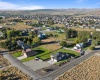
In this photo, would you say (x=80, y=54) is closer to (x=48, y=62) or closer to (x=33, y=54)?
(x=48, y=62)

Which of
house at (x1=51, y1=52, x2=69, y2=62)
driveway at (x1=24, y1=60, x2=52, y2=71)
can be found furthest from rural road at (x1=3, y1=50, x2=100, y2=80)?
house at (x1=51, y1=52, x2=69, y2=62)

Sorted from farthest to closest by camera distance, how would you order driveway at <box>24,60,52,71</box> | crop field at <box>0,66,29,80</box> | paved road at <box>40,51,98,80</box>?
driveway at <box>24,60,52,71</box> → paved road at <box>40,51,98,80</box> → crop field at <box>0,66,29,80</box>

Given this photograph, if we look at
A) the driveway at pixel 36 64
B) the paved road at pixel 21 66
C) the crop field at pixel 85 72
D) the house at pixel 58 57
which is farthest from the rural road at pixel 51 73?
the house at pixel 58 57

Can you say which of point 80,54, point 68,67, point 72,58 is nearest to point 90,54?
point 80,54

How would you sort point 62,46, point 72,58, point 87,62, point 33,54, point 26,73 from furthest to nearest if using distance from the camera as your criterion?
1. point 62,46
2. point 33,54
3. point 72,58
4. point 87,62
5. point 26,73

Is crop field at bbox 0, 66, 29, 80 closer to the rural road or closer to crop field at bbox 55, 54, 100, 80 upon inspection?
the rural road

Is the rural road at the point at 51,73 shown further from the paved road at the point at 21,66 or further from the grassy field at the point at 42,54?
the grassy field at the point at 42,54
